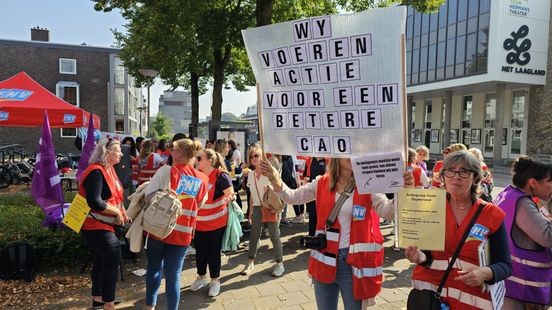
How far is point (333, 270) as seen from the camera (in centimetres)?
271

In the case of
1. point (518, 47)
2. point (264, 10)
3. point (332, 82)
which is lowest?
point (332, 82)

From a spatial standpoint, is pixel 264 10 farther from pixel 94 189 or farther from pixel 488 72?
pixel 488 72

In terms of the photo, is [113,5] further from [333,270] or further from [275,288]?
[333,270]

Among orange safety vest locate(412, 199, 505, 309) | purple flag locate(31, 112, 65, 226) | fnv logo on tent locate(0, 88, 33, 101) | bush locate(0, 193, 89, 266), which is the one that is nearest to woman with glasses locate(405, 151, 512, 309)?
orange safety vest locate(412, 199, 505, 309)

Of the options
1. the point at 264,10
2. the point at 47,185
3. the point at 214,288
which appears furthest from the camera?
the point at 264,10

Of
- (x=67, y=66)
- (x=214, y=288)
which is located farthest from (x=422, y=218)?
(x=67, y=66)

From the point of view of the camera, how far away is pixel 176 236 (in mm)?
3766

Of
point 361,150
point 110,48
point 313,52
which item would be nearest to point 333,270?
point 361,150

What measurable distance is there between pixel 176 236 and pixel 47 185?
3.39 m

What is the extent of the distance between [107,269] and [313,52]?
289cm

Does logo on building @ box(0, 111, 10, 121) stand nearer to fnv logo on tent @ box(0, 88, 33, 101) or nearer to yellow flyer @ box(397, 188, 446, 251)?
fnv logo on tent @ box(0, 88, 33, 101)

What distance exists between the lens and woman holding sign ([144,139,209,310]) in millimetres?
3773

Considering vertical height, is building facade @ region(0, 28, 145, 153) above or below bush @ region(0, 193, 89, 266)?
above

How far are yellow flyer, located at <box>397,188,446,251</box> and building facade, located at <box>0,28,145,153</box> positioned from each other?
35989 millimetres
